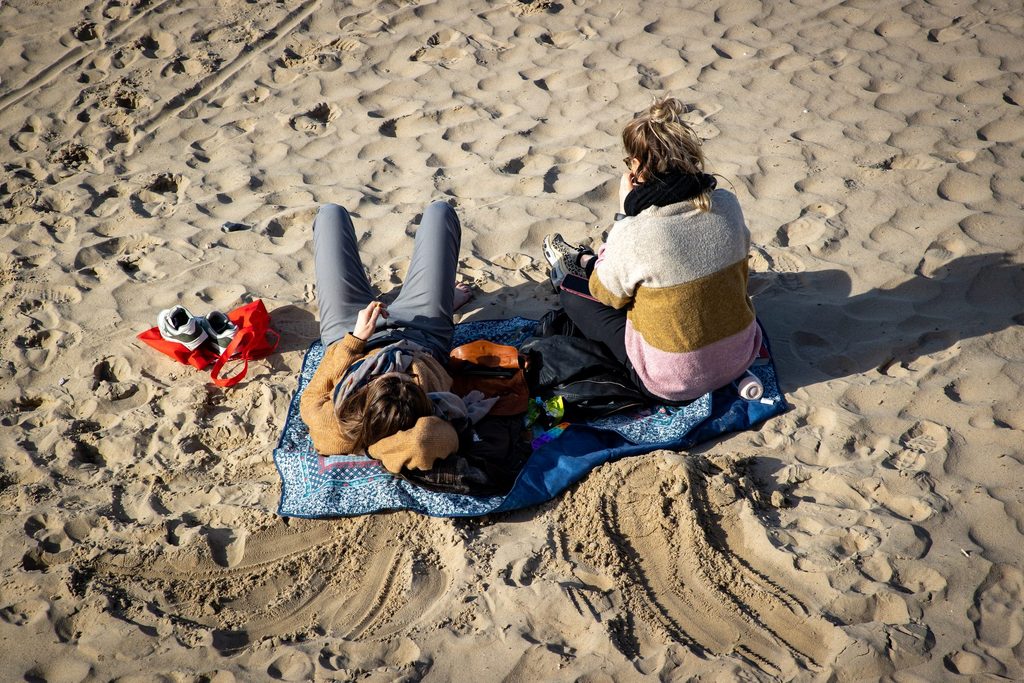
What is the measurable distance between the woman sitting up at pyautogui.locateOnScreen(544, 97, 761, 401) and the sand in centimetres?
40

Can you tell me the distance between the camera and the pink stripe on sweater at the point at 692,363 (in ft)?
11.0

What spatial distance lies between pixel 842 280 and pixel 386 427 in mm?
2584

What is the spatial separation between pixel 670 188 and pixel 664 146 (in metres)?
0.17

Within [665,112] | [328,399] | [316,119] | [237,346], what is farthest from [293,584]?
[316,119]

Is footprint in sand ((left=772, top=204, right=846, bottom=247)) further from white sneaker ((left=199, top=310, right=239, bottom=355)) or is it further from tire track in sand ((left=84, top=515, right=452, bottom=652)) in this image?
white sneaker ((left=199, top=310, right=239, bottom=355))

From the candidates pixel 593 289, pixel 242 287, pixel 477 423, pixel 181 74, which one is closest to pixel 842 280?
pixel 593 289

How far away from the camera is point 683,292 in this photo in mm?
3160

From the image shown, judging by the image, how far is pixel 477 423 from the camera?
3.47 meters

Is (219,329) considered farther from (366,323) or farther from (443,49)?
(443,49)

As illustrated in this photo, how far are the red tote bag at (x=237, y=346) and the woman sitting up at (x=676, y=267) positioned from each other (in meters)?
1.82

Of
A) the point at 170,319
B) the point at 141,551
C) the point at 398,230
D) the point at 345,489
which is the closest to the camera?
the point at 141,551

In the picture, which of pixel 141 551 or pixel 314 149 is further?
pixel 314 149

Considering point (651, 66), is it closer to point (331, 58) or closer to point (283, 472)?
point (331, 58)

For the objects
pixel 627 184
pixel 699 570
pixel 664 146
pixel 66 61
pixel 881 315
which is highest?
pixel 66 61
